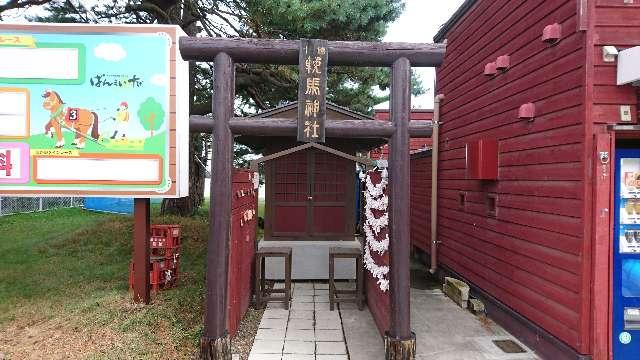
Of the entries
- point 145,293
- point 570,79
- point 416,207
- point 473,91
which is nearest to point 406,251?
point 570,79

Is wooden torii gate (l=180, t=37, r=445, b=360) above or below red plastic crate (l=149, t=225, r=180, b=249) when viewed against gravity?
above

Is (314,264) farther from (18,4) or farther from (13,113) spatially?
(18,4)

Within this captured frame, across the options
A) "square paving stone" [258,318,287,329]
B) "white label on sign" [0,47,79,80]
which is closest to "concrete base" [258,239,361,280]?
"square paving stone" [258,318,287,329]

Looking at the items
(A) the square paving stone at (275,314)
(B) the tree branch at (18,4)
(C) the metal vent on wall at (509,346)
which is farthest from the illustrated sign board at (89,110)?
(C) the metal vent on wall at (509,346)

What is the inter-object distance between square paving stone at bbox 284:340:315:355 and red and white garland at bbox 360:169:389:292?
124cm

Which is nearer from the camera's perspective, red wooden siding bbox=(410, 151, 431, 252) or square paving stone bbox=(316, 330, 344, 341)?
square paving stone bbox=(316, 330, 344, 341)

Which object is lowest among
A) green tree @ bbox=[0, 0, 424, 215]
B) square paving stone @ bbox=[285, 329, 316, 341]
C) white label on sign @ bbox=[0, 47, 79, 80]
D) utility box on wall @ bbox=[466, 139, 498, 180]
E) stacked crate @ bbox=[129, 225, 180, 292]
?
square paving stone @ bbox=[285, 329, 316, 341]

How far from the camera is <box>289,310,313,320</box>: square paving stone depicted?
6621 millimetres

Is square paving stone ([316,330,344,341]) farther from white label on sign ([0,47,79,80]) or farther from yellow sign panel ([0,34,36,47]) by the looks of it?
yellow sign panel ([0,34,36,47])

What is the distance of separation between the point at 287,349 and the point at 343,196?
492 cm

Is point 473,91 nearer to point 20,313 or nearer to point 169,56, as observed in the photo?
point 169,56

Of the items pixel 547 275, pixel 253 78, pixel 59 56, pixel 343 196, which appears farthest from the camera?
pixel 253 78

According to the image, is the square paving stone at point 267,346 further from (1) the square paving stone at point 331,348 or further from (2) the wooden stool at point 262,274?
(2) the wooden stool at point 262,274

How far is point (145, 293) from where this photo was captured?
6.75 metres
